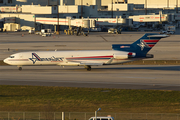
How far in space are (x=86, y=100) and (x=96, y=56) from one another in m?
16.4

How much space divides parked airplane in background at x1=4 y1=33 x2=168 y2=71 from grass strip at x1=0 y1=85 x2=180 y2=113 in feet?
34.9

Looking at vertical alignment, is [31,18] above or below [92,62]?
above

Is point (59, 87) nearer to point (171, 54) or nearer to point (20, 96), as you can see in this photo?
point (20, 96)

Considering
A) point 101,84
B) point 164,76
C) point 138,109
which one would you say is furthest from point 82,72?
point 138,109

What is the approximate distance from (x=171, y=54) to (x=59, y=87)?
38.8 m

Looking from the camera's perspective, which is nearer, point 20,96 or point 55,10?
point 20,96

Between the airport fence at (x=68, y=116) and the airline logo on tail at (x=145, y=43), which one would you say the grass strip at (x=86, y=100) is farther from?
the airline logo on tail at (x=145, y=43)

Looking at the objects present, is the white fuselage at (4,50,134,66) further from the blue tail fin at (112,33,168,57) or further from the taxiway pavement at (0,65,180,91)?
the taxiway pavement at (0,65,180,91)

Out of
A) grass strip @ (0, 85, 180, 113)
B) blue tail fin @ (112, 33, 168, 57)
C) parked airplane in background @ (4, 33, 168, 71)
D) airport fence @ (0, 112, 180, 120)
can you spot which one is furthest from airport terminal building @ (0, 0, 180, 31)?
airport fence @ (0, 112, 180, 120)

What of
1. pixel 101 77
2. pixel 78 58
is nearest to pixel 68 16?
pixel 78 58

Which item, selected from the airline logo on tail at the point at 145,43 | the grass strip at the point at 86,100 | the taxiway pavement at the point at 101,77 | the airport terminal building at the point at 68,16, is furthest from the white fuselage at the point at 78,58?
the airport terminal building at the point at 68,16

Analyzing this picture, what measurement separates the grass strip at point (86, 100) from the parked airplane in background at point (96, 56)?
10.6 meters

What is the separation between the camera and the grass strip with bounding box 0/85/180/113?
93.9 ft

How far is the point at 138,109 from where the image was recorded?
2827 cm
